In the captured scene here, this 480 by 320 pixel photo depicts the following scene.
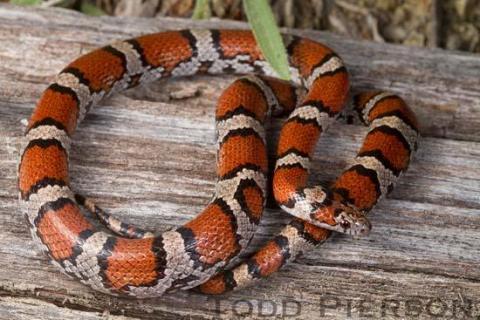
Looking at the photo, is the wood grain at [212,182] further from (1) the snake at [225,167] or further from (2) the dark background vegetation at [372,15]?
(2) the dark background vegetation at [372,15]

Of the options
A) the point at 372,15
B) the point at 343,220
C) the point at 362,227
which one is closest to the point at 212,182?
the point at 343,220

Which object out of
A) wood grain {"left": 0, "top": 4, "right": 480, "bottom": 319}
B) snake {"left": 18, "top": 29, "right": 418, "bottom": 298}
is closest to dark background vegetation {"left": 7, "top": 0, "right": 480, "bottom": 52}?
wood grain {"left": 0, "top": 4, "right": 480, "bottom": 319}

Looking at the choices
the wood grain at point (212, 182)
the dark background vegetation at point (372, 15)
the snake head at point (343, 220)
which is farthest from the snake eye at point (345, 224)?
the dark background vegetation at point (372, 15)

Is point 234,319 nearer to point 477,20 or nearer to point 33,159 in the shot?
point 33,159

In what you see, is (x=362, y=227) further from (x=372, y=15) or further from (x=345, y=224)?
(x=372, y=15)

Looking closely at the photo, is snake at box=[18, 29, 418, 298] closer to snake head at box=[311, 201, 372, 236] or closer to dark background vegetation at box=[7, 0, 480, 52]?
snake head at box=[311, 201, 372, 236]
